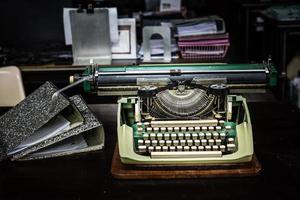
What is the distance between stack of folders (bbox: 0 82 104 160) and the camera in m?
1.62

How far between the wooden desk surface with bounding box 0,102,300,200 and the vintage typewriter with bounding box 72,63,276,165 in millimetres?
91

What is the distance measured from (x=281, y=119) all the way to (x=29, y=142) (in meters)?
1.01

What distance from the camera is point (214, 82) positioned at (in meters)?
1.62

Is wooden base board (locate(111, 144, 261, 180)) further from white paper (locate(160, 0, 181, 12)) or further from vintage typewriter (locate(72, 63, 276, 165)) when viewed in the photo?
white paper (locate(160, 0, 181, 12))

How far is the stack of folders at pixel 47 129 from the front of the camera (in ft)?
5.32

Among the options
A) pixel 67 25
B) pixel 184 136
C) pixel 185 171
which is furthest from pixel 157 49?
pixel 185 171

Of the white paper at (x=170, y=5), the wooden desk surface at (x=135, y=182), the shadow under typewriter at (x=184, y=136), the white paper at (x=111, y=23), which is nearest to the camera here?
the wooden desk surface at (x=135, y=182)

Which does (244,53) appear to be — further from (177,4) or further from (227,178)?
(227,178)

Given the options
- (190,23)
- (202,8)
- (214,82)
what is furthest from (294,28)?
(214,82)

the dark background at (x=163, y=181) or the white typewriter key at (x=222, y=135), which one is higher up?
the white typewriter key at (x=222, y=135)

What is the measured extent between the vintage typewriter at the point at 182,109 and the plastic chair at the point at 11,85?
825 mm

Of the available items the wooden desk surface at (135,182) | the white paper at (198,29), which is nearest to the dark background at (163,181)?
the wooden desk surface at (135,182)

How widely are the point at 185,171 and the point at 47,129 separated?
0.55 m

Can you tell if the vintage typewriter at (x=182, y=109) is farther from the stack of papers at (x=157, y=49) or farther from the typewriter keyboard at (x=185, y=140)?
the stack of papers at (x=157, y=49)
